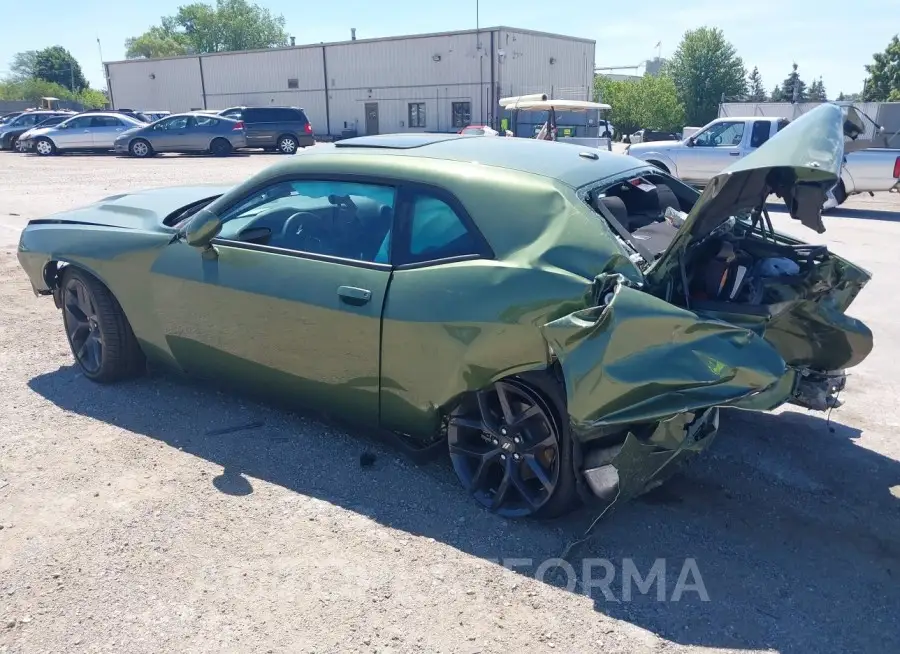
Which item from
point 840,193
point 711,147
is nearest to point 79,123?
point 711,147

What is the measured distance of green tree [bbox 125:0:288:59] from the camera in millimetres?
90938

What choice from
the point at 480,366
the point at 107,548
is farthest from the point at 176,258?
the point at 480,366

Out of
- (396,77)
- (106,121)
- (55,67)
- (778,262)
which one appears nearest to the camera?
(778,262)

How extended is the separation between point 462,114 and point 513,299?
36.0 m

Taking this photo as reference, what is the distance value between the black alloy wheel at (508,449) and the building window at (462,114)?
35.3m

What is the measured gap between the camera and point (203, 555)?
10.3ft

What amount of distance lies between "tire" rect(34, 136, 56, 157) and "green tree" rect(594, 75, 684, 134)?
34.5 metres

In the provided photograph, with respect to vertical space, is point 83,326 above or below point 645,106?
below

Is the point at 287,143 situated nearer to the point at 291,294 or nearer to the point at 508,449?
the point at 291,294

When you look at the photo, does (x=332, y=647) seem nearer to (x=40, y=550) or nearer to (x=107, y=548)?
(x=107, y=548)

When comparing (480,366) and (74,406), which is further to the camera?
(74,406)

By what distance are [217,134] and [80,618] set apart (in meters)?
25.4

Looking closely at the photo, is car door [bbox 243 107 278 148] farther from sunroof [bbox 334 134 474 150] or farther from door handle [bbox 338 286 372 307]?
Answer: door handle [bbox 338 286 372 307]

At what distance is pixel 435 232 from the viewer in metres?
3.44
